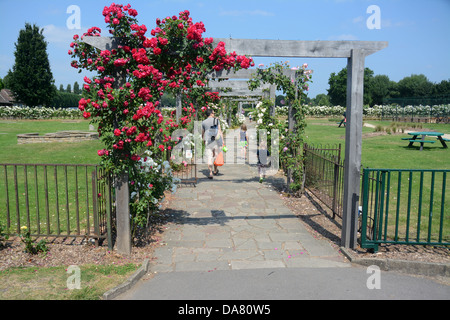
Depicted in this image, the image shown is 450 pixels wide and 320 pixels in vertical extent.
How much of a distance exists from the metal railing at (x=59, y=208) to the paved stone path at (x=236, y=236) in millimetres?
1055

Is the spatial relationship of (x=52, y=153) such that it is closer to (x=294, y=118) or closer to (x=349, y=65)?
(x=294, y=118)

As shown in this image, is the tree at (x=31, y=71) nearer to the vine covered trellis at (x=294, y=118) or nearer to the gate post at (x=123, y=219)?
the vine covered trellis at (x=294, y=118)

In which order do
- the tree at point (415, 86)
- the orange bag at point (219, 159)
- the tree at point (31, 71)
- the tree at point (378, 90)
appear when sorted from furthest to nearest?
1. the tree at point (378, 90)
2. the tree at point (415, 86)
3. the tree at point (31, 71)
4. the orange bag at point (219, 159)

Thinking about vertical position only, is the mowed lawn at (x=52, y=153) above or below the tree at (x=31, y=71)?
below

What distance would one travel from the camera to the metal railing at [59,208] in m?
4.82

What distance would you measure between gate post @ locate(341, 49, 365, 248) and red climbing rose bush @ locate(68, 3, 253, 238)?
4.69ft

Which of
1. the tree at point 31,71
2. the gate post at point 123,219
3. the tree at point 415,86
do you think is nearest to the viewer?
the gate post at point 123,219

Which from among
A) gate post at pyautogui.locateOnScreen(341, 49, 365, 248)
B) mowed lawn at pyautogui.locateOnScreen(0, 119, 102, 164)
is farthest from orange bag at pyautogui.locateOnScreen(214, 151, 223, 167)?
gate post at pyautogui.locateOnScreen(341, 49, 365, 248)

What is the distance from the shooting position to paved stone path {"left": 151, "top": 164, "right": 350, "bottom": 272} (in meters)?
4.57

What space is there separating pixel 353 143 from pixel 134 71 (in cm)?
304

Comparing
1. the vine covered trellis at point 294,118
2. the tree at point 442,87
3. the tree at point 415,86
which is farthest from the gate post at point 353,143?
the tree at point 415,86

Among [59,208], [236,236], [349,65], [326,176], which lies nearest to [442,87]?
[326,176]

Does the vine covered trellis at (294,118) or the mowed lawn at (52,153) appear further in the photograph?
the mowed lawn at (52,153)
